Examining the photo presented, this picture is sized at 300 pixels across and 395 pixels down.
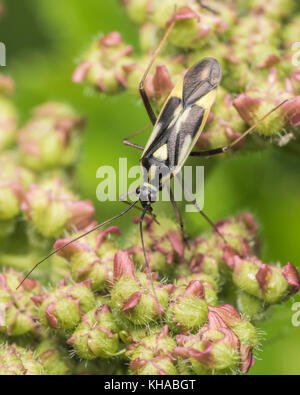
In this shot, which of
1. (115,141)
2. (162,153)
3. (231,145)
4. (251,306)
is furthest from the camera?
(115,141)

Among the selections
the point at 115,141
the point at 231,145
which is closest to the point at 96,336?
the point at 231,145

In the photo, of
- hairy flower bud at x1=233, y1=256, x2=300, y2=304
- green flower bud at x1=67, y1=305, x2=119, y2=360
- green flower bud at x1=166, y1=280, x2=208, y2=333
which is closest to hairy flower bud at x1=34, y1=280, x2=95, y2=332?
green flower bud at x1=67, y1=305, x2=119, y2=360

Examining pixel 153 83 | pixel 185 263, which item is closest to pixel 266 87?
pixel 153 83

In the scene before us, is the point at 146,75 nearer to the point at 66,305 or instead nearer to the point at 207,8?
the point at 207,8

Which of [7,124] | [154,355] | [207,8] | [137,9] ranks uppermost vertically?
[137,9]

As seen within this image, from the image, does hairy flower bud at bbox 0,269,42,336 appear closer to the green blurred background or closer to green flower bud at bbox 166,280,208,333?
green flower bud at bbox 166,280,208,333

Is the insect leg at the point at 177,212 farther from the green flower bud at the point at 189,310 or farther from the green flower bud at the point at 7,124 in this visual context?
the green flower bud at the point at 7,124
